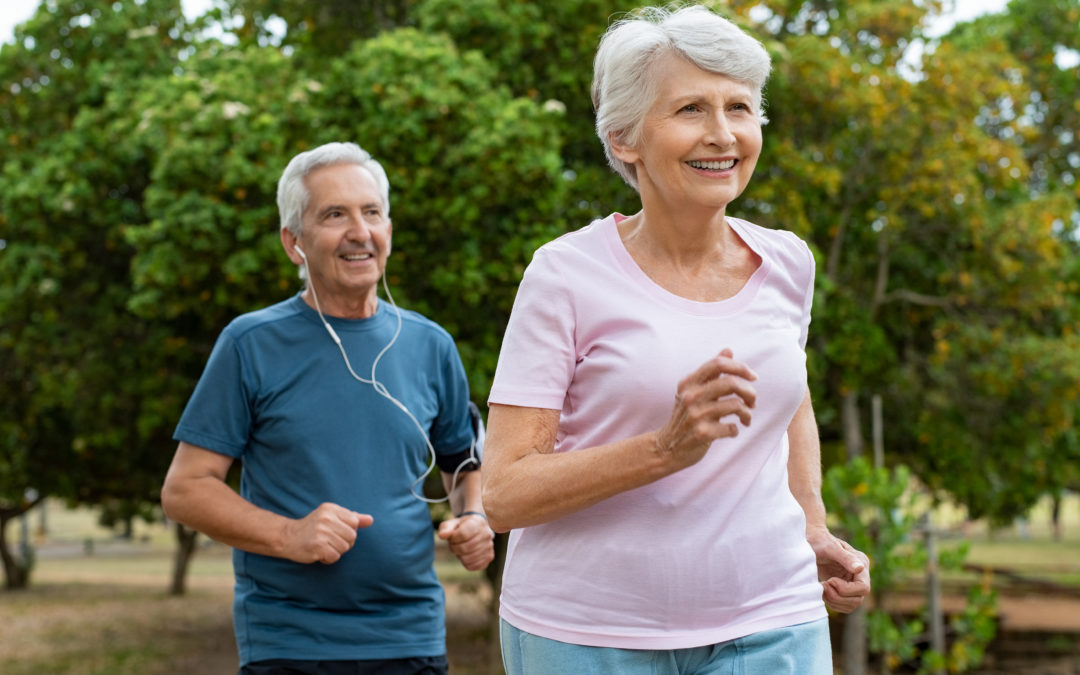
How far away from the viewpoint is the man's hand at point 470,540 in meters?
3.06

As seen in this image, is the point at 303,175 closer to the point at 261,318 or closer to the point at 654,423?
the point at 261,318

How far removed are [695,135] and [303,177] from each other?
1.63 m

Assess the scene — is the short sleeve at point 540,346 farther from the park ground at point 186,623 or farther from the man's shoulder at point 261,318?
the park ground at point 186,623

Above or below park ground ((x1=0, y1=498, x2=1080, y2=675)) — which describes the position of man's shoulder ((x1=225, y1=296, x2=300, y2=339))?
above

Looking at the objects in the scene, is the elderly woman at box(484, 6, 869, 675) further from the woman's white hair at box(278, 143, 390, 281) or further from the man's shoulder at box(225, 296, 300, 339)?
the woman's white hair at box(278, 143, 390, 281)

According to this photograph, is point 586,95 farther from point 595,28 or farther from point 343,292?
point 343,292

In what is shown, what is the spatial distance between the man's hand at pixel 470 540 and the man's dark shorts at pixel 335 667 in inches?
11.4

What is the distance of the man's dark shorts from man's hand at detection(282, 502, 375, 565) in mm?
255

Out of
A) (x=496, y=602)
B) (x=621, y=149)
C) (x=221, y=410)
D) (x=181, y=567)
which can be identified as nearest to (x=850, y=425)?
(x=496, y=602)

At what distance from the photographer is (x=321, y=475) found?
9.60 feet

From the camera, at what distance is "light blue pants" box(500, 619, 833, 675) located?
5.81 ft

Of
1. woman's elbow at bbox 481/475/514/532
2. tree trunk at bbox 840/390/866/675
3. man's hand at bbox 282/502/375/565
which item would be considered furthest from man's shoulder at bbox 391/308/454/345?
tree trunk at bbox 840/390/866/675

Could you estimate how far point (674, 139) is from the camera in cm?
185

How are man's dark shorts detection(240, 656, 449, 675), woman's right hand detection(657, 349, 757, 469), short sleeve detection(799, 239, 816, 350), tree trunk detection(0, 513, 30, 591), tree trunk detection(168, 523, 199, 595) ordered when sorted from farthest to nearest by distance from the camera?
1. tree trunk detection(0, 513, 30, 591)
2. tree trunk detection(168, 523, 199, 595)
3. man's dark shorts detection(240, 656, 449, 675)
4. short sleeve detection(799, 239, 816, 350)
5. woman's right hand detection(657, 349, 757, 469)
